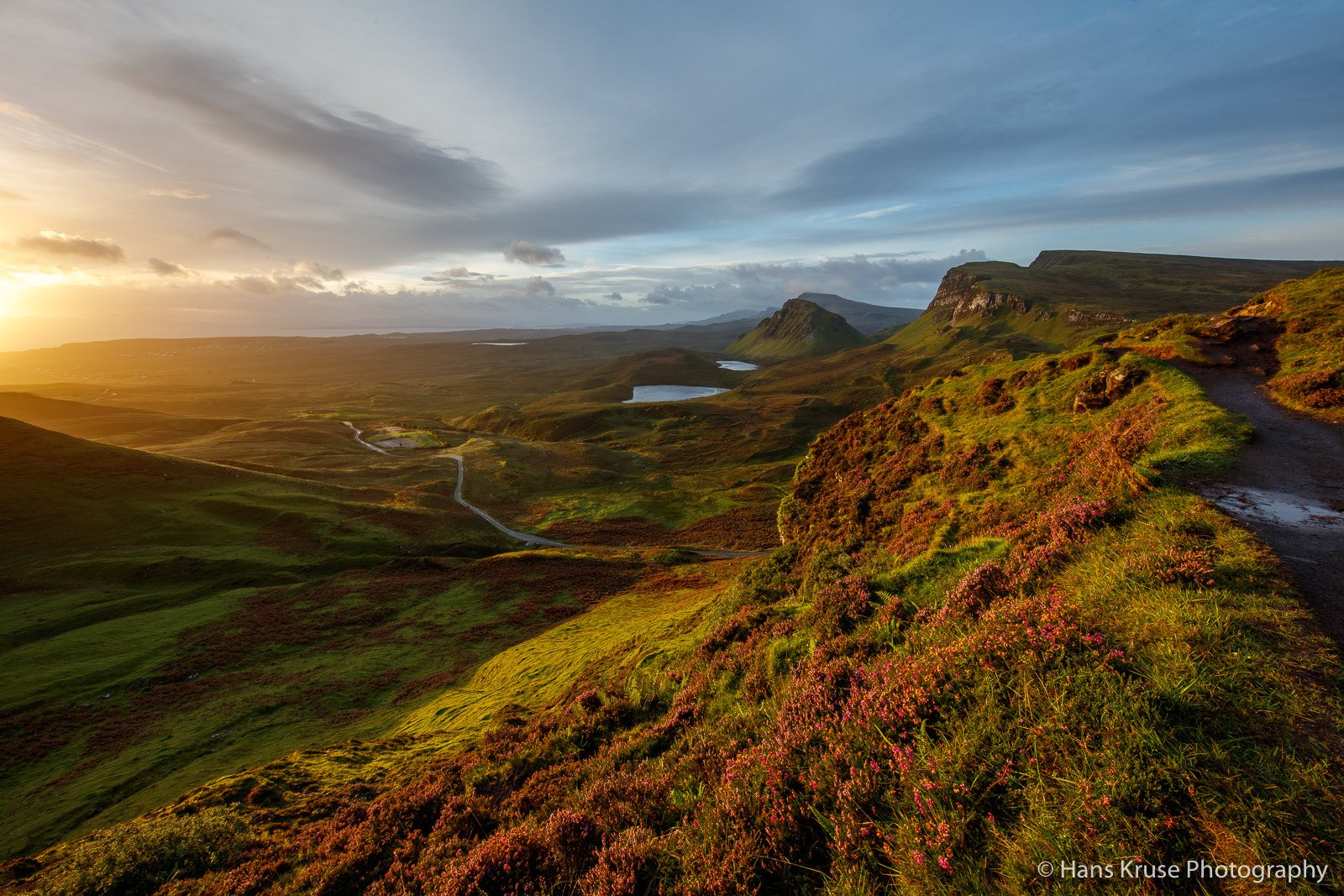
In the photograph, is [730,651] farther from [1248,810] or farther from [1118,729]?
[1248,810]

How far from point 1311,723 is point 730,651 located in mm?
9556

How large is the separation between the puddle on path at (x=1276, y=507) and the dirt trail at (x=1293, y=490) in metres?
0.02

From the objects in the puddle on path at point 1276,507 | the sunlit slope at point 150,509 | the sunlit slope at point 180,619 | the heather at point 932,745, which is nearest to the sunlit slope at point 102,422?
the sunlit slope at point 150,509

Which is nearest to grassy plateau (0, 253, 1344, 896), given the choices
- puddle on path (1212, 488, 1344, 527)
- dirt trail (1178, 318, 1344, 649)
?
dirt trail (1178, 318, 1344, 649)

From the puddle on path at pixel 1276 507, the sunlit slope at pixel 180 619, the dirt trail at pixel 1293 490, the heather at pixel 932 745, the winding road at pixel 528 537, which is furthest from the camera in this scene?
the winding road at pixel 528 537

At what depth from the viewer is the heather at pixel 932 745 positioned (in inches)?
176

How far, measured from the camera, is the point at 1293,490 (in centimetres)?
1110

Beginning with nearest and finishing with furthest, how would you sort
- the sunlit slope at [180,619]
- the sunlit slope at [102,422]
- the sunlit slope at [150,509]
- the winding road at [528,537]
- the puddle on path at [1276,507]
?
the puddle on path at [1276,507], the sunlit slope at [180,619], the sunlit slope at [150,509], the winding road at [528,537], the sunlit slope at [102,422]

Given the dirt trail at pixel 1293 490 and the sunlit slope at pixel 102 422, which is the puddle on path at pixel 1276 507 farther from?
the sunlit slope at pixel 102 422

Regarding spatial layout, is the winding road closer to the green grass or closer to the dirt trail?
the green grass

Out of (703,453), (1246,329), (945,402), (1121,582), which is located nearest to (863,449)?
(945,402)

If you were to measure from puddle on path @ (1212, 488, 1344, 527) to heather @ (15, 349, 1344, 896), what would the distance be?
1.06 metres

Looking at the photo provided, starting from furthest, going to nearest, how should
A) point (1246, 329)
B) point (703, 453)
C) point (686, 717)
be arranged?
point (703, 453) < point (1246, 329) < point (686, 717)

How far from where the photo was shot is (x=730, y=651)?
41.1 feet
